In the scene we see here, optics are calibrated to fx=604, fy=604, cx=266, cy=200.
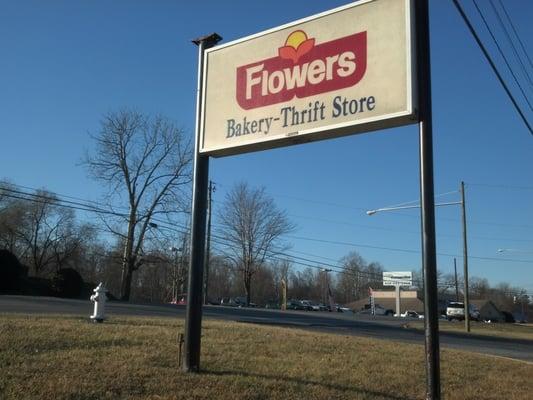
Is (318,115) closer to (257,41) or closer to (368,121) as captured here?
(368,121)

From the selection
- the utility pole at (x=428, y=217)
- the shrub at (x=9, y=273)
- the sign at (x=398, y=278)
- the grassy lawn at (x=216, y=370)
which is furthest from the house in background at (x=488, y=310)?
the utility pole at (x=428, y=217)

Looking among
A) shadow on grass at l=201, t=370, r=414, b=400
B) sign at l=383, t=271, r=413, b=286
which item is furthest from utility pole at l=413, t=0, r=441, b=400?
sign at l=383, t=271, r=413, b=286

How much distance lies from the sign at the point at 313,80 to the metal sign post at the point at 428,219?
0.55 ft

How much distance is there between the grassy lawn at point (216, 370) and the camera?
6301mm

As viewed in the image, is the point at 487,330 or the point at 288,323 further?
the point at 487,330

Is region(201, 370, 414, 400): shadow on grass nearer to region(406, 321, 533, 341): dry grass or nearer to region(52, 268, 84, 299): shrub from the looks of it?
region(406, 321, 533, 341): dry grass

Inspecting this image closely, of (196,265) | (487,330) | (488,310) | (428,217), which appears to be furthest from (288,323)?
(488,310)

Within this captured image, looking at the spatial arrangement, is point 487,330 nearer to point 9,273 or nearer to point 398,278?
point 9,273

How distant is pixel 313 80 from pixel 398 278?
88.3 metres

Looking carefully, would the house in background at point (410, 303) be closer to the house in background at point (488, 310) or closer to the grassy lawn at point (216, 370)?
the house in background at point (488, 310)

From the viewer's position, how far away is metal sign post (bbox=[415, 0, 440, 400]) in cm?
663

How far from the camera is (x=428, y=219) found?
22.1 feet

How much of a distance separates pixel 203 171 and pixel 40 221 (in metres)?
70.6

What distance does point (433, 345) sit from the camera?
6.63 m
